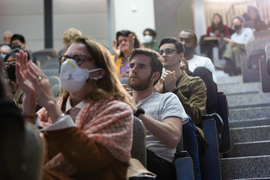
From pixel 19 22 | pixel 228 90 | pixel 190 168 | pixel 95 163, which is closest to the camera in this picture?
pixel 95 163

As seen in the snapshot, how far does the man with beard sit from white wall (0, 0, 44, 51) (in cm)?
539

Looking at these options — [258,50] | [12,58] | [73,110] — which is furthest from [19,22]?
[73,110]

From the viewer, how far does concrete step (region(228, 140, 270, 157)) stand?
6.68 ft

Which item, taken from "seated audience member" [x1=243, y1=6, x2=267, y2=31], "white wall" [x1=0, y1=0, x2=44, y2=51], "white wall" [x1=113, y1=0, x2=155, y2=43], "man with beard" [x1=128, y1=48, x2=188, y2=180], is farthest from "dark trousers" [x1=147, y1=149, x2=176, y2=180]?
"white wall" [x1=0, y1=0, x2=44, y2=51]

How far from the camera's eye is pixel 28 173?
2.41 ft

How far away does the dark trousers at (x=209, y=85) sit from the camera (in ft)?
6.02

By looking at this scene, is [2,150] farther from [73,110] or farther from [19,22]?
[19,22]

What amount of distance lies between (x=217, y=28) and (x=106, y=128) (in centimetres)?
188

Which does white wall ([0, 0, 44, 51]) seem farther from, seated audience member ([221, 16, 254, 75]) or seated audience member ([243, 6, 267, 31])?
seated audience member ([221, 16, 254, 75])

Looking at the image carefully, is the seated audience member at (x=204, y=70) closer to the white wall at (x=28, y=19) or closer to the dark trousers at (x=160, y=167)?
the dark trousers at (x=160, y=167)

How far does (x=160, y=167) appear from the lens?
133cm

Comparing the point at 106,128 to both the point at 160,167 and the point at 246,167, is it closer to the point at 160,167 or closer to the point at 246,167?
the point at 160,167

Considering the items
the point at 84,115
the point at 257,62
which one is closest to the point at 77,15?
the point at 257,62

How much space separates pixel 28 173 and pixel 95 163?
0.23m
